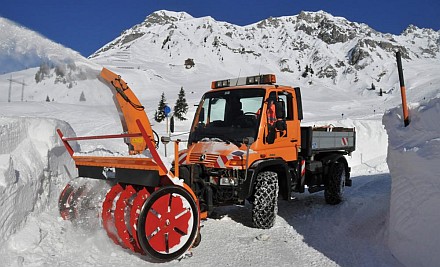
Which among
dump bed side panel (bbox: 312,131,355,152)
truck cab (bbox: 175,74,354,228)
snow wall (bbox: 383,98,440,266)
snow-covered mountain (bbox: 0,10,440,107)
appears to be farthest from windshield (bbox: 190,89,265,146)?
snow-covered mountain (bbox: 0,10,440,107)

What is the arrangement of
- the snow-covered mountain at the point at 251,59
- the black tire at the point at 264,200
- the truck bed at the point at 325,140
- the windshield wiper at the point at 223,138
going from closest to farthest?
1. the black tire at the point at 264,200
2. the windshield wiper at the point at 223,138
3. the truck bed at the point at 325,140
4. the snow-covered mountain at the point at 251,59

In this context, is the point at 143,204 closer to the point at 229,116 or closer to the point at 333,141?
the point at 229,116

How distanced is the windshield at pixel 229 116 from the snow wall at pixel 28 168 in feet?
7.35

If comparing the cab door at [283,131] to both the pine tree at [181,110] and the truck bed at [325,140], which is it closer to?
the truck bed at [325,140]

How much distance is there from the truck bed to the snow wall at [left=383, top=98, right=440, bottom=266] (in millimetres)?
2235

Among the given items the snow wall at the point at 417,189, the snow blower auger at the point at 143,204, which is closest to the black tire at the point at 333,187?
the snow wall at the point at 417,189

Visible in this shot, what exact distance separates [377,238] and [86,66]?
191 inches

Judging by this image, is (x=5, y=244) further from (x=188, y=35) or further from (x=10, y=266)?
(x=188, y=35)

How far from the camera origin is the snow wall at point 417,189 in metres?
4.26

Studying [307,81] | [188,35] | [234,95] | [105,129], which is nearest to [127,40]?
[188,35]

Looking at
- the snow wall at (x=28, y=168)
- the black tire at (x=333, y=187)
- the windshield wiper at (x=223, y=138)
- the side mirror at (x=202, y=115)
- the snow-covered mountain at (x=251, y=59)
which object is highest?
the snow-covered mountain at (x=251, y=59)

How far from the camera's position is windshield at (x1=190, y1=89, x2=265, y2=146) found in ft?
21.2

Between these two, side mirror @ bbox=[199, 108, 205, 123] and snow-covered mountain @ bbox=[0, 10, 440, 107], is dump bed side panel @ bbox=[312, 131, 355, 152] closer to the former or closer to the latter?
side mirror @ bbox=[199, 108, 205, 123]

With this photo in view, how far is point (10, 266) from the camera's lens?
419 cm
